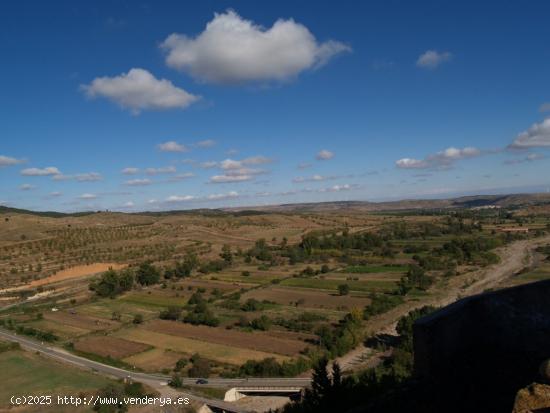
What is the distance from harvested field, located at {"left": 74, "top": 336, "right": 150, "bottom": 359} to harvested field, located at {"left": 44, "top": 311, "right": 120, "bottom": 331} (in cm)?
336

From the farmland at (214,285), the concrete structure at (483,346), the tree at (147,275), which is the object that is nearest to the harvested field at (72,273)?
the farmland at (214,285)

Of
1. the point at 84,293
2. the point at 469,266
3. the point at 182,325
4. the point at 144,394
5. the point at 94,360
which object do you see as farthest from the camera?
the point at 469,266

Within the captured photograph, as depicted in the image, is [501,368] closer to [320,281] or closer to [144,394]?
[144,394]

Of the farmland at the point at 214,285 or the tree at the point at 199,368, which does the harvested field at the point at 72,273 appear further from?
the tree at the point at 199,368

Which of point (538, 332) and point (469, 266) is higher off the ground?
point (538, 332)

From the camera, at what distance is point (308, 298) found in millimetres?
50438

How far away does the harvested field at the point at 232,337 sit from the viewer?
3447 centimetres

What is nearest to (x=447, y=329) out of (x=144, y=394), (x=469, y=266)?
(x=144, y=394)

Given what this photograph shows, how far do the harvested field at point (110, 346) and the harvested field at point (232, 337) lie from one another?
11.5ft

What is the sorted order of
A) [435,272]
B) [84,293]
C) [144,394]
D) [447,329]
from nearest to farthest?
[447,329], [144,394], [84,293], [435,272]

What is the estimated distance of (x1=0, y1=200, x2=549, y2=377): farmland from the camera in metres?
35.5

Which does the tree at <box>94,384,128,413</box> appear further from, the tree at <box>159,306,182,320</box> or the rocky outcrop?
the rocky outcrop

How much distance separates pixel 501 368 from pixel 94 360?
31.5 meters

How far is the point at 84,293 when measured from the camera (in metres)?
57.2
